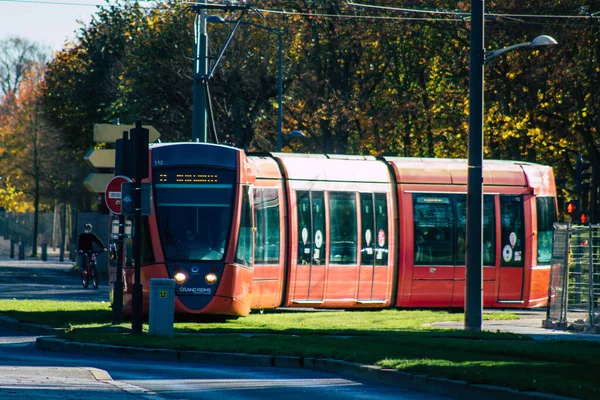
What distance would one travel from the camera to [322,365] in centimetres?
1530

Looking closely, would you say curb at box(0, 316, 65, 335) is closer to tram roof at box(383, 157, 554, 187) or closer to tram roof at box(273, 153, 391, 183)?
tram roof at box(273, 153, 391, 183)

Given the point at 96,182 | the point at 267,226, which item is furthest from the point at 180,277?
the point at 96,182

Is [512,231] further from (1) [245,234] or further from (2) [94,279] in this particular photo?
→ (2) [94,279]

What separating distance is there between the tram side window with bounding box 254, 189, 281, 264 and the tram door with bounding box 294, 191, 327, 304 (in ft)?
1.97

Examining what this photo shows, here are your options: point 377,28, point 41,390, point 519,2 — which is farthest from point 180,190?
point 377,28

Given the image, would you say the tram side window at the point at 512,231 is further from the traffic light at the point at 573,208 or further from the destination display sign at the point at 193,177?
the destination display sign at the point at 193,177

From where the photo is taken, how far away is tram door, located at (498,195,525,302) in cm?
2858

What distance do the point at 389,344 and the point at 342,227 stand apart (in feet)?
30.4

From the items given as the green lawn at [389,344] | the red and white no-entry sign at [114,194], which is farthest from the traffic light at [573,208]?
the red and white no-entry sign at [114,194]

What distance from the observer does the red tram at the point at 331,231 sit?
22406 millimetres

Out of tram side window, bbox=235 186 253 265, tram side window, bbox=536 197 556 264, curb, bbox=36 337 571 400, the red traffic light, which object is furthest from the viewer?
the red traffic light

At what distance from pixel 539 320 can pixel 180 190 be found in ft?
25.0

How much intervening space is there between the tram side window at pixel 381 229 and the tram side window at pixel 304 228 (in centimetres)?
179

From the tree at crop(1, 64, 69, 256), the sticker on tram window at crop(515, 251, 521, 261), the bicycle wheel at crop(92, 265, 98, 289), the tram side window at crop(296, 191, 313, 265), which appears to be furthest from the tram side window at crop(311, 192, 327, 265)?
the tree at crop(1, 64, 69, 256)
